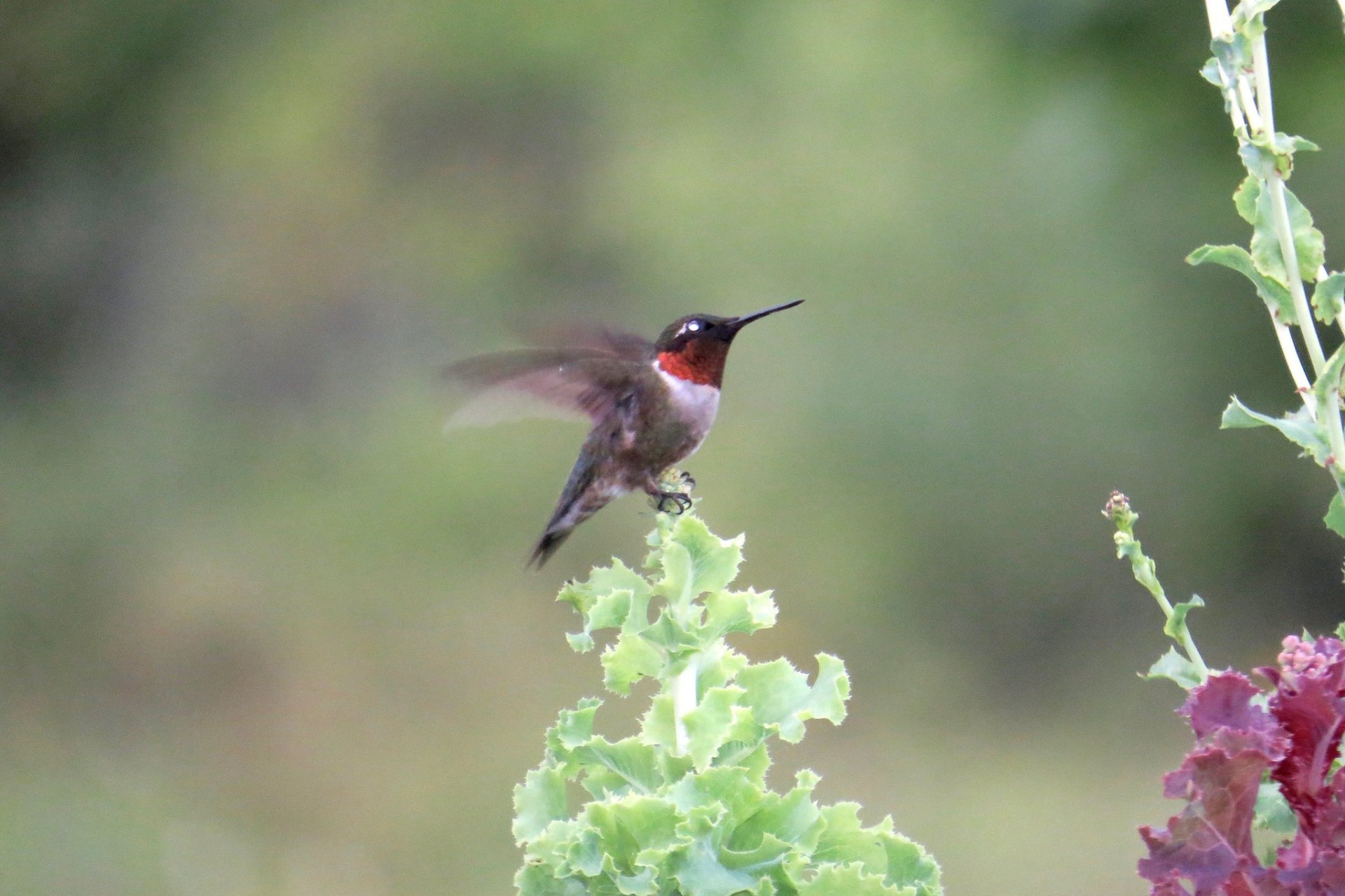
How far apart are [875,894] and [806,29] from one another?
3.84m

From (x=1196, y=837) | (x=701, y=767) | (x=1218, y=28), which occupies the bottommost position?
(x=1196, y=837)

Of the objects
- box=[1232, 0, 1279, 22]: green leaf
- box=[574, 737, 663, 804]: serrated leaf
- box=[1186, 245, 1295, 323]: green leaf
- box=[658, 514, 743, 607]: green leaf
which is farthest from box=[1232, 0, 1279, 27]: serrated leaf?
box=[574, 737, 663, 804]: serrated leaf

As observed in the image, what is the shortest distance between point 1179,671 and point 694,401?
2.60ft

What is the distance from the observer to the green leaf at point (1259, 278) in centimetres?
72

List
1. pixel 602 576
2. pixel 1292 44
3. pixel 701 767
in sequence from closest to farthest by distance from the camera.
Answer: pixel 701 767 < pixel 602 576 < pixel 1292 44

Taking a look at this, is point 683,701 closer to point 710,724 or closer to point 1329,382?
point 710,724

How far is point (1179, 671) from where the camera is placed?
0.74m

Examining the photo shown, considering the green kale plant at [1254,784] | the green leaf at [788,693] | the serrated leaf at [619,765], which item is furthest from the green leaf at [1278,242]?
the serrated leaf at [619,765]

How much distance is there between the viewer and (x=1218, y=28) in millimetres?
736

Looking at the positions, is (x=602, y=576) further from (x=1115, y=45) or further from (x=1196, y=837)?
(x=1115, y=45)

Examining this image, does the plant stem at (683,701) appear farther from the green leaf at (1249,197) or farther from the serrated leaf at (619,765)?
the green leaf at (1249,197)

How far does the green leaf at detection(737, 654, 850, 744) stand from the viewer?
77 cm

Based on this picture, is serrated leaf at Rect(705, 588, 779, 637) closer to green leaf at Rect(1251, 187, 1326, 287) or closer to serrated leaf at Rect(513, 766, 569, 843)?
serrated leaf at Rect(513, 766, 569, 843)

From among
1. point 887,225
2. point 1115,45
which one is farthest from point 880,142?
point 1115,45
